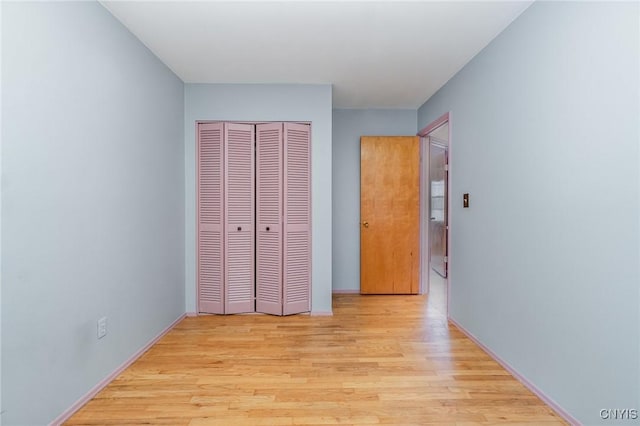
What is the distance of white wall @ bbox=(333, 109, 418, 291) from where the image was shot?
4.34 m

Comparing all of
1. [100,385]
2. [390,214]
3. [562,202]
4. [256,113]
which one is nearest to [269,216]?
[256,113]

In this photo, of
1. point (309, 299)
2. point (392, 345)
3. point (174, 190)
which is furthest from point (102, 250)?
point (392, 345)

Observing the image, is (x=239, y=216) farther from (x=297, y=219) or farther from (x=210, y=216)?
(x=297, y=219)

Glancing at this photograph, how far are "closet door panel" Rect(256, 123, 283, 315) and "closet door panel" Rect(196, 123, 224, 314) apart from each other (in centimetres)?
41

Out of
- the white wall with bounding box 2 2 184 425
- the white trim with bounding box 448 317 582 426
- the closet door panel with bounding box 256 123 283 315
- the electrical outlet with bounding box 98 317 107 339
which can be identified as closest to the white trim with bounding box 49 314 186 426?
the white wall with bounding box 2 2 184 425

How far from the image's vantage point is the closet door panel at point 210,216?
11.1 ft

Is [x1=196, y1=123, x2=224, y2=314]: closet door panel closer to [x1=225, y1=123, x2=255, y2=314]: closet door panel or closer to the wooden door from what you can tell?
[x1=225, y1=123, x2=255, y2=314]: closet door panel

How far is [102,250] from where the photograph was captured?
206 centimetres

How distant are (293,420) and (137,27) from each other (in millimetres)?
2893

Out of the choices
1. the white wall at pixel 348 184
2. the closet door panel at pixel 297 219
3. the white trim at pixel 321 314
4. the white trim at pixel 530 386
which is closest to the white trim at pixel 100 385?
the closet door panel at pixel 297 219

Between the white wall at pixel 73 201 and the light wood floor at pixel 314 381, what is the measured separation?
36 centimetres

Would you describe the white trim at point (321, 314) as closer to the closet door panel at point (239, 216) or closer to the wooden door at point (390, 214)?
the closet door panel at point (239, 216)

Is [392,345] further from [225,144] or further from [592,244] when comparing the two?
[225,144]

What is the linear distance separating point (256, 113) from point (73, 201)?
201 cm
